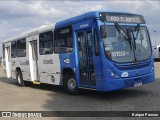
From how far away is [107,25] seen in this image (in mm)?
11469

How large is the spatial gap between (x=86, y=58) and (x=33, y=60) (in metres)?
5.90

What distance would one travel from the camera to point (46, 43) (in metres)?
15.3

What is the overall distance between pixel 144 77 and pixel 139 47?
1095 millimetres

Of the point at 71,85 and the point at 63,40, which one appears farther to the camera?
the point at 63,40

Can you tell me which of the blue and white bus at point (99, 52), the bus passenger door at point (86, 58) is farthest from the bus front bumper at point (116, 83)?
the bus passenger door at point (86, 58)

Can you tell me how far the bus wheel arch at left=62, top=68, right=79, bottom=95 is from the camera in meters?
13.2

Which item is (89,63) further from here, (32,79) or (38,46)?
(32,79)

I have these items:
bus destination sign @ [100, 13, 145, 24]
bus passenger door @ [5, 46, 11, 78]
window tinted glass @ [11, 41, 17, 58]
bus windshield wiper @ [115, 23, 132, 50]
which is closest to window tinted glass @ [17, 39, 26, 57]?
window tinted glass @ [11, 41, 17, 58]

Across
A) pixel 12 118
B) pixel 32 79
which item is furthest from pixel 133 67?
pixel 32 79

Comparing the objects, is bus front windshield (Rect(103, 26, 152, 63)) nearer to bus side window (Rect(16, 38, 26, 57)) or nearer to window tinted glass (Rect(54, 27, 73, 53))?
window tinted glass (Rect(54, 27, 73, 53))

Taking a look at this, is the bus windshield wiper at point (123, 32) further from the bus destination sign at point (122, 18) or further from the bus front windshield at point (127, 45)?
the bus destination sign at point (122, 18)

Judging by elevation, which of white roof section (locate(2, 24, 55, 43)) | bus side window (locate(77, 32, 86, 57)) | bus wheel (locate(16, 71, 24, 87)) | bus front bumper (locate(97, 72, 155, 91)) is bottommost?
bus wheel (locate(16, 71, 24, 87))

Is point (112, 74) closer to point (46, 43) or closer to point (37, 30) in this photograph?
point (46, 43)

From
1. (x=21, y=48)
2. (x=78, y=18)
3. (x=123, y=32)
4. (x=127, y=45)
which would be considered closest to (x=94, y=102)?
(x=127, y=45)
